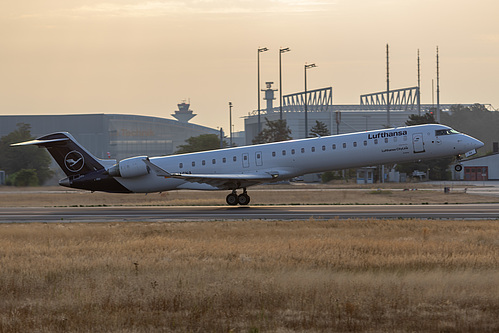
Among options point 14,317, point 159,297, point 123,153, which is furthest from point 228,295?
point 123,153

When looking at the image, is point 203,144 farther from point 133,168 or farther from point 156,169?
point 156,169

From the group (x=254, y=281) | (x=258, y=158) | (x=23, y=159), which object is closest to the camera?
(x=254, y=281)

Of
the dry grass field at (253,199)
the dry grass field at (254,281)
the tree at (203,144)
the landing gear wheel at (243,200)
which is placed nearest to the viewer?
the dry grass field at (254,281)

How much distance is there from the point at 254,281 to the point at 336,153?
2421 centimetres

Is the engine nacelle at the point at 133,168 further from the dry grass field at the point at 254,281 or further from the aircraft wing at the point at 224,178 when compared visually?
the dry grass field at the point at 254,281

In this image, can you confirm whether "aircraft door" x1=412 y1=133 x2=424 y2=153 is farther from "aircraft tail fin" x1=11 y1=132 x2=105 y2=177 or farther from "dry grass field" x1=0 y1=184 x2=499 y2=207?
"aircraft tail fin" x1=11 y1=132 x2=105 y2=177

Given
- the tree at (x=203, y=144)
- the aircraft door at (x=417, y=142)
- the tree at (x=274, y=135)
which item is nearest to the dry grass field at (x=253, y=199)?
the aircraft door at (x=417, y=142)

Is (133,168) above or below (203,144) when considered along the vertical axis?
below

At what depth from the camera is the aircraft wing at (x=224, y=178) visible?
124 ft

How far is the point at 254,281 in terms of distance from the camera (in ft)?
49.2

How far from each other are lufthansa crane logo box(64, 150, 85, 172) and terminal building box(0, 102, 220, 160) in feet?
273

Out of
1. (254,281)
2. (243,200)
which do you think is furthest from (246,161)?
(254,281)

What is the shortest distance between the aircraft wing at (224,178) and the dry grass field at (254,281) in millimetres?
12590

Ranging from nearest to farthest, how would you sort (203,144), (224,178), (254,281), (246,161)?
(254,281) → (224,178) → (246,161) → (203,144)
